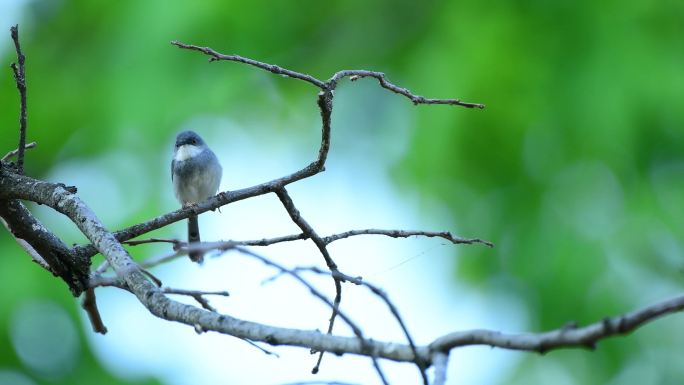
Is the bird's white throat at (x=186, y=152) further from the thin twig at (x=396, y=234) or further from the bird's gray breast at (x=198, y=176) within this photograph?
the thin twig at (x=396, y=234)

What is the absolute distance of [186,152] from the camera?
476 centimetres

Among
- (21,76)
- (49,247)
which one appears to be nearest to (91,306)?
(49,247)

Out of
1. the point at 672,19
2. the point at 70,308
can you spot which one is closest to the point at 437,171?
the point at 672,19

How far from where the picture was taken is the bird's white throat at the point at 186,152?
4738mm

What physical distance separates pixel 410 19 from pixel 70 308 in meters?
2.77

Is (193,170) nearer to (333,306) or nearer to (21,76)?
(21,76)

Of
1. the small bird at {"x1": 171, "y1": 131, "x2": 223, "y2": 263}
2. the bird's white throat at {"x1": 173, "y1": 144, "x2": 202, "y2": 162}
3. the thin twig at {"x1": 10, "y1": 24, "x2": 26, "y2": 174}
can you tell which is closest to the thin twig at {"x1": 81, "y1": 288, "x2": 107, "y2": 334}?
the thin twig at {"x1": 10, "y1": 24, "x2": 26, "y2": 174}

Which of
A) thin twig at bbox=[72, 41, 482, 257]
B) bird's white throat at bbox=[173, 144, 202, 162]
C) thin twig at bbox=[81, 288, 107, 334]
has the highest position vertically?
bird's white throat at bbox=[173, 144, 202, 162]

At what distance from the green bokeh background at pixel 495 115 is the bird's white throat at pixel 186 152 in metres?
0.33

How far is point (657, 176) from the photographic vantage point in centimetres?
458

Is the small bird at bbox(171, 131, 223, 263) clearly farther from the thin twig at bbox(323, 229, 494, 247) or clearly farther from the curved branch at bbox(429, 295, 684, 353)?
the curved branch at bbox(429, 295, 684, 353)

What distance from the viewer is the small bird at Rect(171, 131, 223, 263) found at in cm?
467

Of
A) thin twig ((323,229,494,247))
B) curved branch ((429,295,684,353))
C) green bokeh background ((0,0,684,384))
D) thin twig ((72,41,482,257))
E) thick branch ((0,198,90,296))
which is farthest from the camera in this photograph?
green bokeh background ((0,0,684,384))

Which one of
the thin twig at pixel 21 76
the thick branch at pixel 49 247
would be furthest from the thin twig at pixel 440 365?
the thin twig at pixel 21 76
